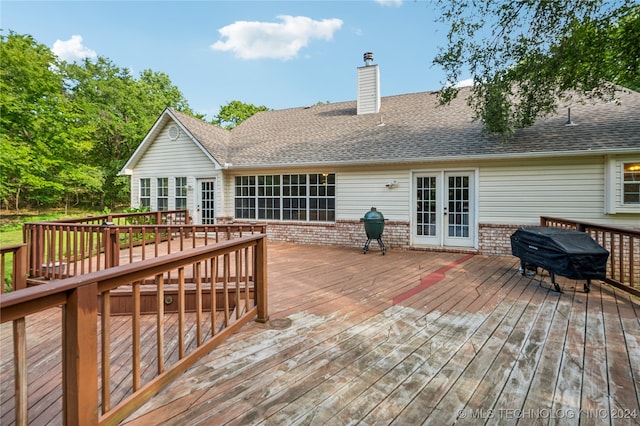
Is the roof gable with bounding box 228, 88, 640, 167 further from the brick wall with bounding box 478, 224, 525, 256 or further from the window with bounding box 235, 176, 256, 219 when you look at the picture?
the brick wall with bounding box 478, 224, 525, 256

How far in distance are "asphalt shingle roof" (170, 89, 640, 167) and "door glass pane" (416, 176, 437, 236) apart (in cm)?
73

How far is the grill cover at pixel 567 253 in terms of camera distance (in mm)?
3973

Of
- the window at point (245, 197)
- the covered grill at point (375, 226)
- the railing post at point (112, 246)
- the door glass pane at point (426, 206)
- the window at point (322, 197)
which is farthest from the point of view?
the window at point (245, 197)

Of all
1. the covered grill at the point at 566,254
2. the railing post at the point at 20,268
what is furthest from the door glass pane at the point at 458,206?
the railing post at the point at 20,268

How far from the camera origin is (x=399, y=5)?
7.96m

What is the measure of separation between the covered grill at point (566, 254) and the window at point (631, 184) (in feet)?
10.5

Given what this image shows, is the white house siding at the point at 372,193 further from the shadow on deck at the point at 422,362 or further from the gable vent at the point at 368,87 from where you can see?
the shadow on deck at the point at 422,362

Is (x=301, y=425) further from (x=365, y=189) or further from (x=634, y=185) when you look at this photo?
(x=634, y=185)

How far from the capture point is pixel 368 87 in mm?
10664

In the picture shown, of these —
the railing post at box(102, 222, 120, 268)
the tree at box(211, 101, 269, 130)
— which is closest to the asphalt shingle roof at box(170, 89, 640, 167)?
the railing post at box(102, 222, 120, 268)

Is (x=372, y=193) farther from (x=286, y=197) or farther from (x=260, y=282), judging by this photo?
(x=260, y=282)

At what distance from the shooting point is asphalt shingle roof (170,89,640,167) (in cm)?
674

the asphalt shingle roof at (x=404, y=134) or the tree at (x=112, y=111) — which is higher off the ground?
the tree at (x=112, y=111)

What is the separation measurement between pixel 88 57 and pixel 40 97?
387 inches
